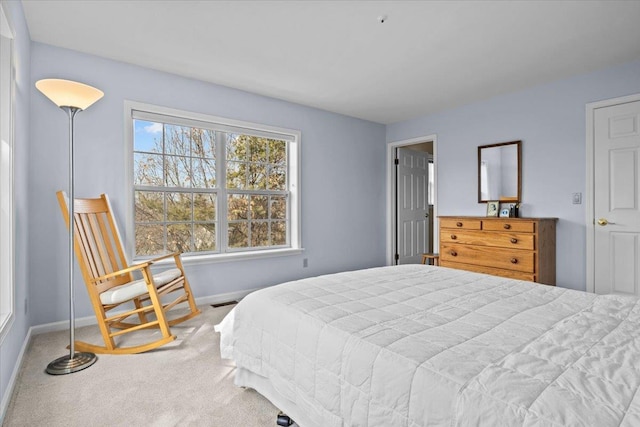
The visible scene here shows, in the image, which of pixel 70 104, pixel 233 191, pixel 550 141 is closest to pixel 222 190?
pixel 233 191

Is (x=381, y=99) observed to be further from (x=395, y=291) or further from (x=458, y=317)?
(x=458, y=317)

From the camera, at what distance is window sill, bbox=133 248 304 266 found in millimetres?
3491

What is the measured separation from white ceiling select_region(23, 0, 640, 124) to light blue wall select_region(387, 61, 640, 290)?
0.61 feet

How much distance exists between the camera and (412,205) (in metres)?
5.64

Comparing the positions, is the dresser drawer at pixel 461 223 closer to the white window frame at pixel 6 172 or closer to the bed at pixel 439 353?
the bed at pixel 439 353

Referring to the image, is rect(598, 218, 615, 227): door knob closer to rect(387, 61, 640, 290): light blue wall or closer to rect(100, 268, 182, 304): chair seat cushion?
rect(387, 61, 640, 290): light blue wall

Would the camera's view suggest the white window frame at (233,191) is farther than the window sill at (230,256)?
No

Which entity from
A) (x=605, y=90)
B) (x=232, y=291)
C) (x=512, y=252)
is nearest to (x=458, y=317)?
(x=512, y=252)

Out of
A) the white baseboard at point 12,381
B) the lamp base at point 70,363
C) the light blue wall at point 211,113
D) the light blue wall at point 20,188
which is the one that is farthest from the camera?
the light blue wall at point 211,113

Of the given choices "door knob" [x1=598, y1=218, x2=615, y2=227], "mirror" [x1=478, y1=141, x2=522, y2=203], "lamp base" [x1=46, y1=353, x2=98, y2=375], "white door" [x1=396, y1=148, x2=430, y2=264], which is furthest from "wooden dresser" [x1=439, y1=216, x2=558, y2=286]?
"lamp base" [x1=46, y1=353, x2=98, y2=375]

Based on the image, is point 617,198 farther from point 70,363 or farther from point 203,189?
point 70,363

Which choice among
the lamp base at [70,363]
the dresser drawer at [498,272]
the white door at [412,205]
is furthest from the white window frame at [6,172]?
the white door at [412,205]

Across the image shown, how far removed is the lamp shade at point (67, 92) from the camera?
2135 mm

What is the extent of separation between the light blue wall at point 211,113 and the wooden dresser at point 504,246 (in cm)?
139
